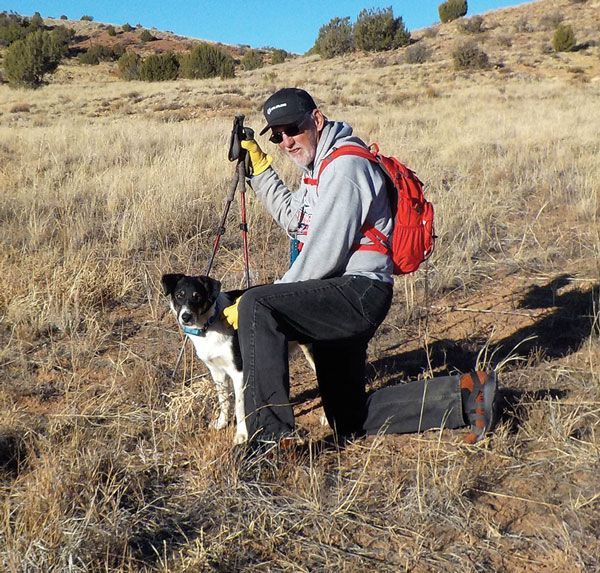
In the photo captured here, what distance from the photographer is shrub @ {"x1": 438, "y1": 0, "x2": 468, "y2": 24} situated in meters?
46.4

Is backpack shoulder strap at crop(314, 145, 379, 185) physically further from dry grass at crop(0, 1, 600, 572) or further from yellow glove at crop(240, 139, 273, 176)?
dry grass at crop(0, 1, 600, 572)

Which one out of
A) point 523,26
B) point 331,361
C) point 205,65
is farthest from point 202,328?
point 523,26

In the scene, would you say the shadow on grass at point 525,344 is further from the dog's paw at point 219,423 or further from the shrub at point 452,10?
the shrub at point 452,10

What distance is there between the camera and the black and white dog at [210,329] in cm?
344

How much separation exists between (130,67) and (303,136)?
3978 centimetres

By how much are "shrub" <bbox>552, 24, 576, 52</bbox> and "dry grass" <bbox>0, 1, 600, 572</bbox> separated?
2342 cm

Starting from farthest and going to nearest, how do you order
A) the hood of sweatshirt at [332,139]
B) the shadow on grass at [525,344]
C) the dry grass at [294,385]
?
the shadow on grass at [525,344], the hood of sweatshirt at [332,139], the dry grass at [294,385]

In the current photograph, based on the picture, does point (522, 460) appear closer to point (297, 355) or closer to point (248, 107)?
point (297, 355)

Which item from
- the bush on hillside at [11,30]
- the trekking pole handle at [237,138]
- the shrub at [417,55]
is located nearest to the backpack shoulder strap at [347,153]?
the trekking pole handle at [237,138]

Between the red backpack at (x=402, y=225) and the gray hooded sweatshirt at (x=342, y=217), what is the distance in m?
0.03

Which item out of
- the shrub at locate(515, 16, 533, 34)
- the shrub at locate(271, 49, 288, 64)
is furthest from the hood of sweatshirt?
the shrub at locate(271, 49, 288, 64)

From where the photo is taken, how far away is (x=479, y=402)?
300 centimetres

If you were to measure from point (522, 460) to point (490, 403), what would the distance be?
0.28 metres

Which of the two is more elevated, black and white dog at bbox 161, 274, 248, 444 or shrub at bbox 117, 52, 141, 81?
shrub at bbox 117, 52, 141, 81
